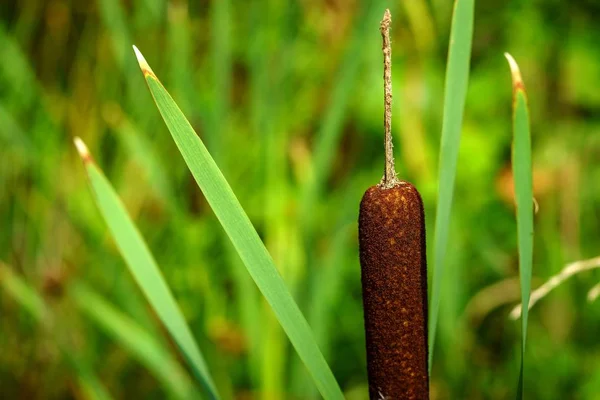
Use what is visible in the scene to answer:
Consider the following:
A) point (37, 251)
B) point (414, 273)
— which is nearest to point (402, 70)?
point (37, 251)

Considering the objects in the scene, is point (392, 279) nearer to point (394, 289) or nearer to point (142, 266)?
point (394, 289)

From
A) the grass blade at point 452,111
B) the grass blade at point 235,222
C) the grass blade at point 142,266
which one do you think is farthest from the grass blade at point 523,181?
the grass blade at point 142,266

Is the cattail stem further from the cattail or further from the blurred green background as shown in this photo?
the blurred green background

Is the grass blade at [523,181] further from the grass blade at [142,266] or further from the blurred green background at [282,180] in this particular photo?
the blurred green background at [282,180]

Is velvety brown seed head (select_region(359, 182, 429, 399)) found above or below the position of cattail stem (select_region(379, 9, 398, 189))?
below

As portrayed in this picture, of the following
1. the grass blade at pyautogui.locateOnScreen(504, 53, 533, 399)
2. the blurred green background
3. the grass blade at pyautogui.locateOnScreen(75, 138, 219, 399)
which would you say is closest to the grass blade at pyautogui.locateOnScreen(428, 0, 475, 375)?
the grass blade at pyautogui.locateOnScreen(504, 53, 533, 399)

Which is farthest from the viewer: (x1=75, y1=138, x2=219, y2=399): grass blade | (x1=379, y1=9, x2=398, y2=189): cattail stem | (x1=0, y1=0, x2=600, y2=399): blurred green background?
(x1=0, y1=0, x2=600, y2=399): blurred green background

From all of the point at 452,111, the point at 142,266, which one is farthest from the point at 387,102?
the point at 142,266
